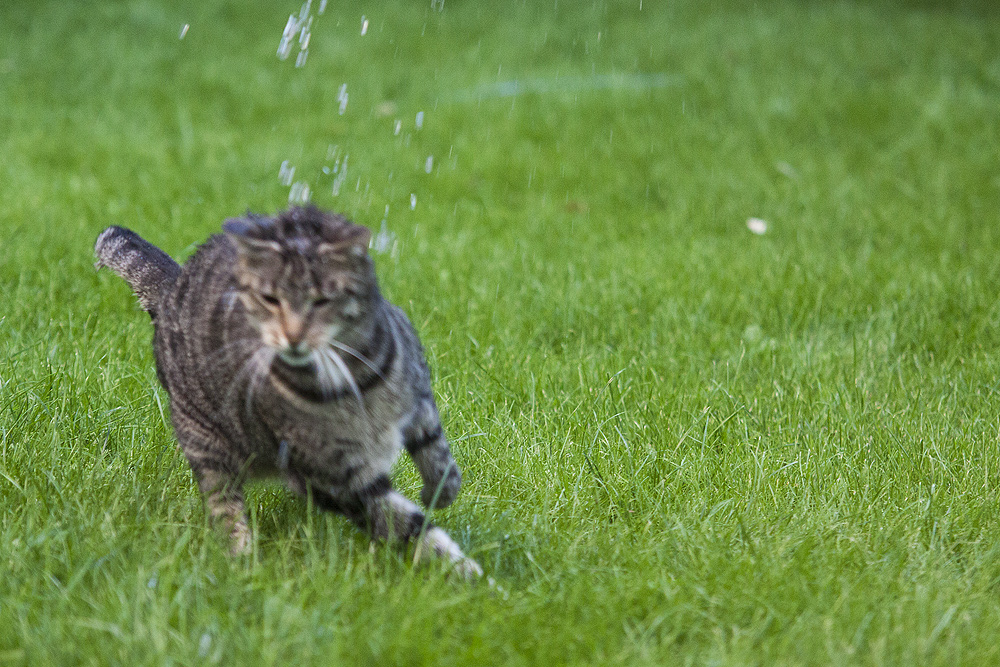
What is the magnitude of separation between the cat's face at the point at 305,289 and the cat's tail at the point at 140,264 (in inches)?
26.5

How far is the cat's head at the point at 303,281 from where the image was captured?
76.2 inches

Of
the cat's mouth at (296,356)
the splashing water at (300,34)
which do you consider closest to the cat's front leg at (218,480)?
the cat's mouth at (296,356)

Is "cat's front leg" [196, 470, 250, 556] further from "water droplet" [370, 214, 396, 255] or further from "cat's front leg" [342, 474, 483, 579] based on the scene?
"water droplet" [370, 214, 396, 255]

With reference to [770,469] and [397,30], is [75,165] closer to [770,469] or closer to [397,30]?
[397,30]

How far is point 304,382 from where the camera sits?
2.06 meters

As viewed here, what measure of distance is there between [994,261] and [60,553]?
3.92 meters

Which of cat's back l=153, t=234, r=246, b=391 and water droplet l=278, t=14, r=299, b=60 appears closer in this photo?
cat's back l=153, t=234, r=246, b=391

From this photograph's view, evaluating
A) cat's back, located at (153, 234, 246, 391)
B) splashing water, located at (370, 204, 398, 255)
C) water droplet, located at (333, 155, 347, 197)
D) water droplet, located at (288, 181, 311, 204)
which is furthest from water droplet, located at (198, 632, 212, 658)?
water droplet, located at (333, 155, 347, 197)

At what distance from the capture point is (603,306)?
393 cm

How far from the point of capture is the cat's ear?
1.97 meters

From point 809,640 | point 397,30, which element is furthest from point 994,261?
point 397,30

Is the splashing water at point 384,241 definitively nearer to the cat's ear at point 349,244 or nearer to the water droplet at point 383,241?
the water droplet at point 383,241

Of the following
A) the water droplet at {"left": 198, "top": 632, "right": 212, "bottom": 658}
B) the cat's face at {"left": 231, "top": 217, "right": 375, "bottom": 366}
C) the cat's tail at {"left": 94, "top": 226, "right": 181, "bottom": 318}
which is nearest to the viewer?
the water droplet at {"left": 198, "top": 632, "right": 212, "bottom": 658}

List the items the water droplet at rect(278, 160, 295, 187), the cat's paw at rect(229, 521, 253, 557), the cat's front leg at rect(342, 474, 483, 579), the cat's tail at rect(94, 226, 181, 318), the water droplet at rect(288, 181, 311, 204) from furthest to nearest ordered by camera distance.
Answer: the water droplet at rect(278, 160, 295, 187) < the water droplet at rect(288, 181, 311, 204) < the cat's tail at rect(94, 226, 181, 318) < the cat's paw at rect(229, 521, 253, 557) < the cat's front leg at rect(342, 474, 483, 579)
